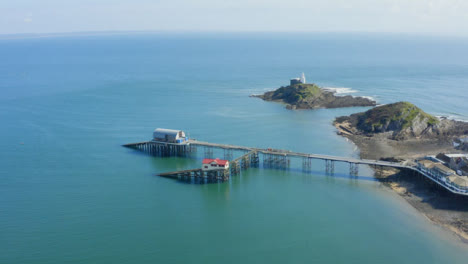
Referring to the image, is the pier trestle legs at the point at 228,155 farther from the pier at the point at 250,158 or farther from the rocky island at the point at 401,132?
the rocky island at the point at 401,132

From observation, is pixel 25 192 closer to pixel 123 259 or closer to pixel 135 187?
pixel 135 187

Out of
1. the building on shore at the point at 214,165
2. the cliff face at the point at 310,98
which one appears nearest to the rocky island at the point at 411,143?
the cliff face at the point at 310,98

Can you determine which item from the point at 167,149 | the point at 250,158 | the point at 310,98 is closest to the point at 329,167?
the point at 250,158

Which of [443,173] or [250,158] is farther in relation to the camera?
[250,158]

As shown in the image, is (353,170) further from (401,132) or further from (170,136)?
(170,136)

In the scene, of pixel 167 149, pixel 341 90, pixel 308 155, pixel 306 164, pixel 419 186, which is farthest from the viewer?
pixel 341 90

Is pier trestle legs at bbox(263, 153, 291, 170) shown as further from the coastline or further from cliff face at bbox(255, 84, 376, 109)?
cliff face at bbox(255, 84, 376, 109)

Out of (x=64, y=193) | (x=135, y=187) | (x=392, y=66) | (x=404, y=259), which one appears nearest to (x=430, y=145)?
(x=404, y=259)

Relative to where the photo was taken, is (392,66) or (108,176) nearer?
(108,176)
